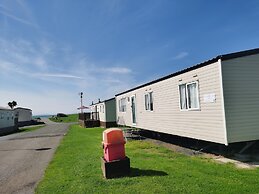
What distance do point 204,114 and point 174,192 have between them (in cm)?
440

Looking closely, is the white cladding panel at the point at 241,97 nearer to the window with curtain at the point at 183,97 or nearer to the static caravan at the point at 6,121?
the window with curtain at the point at 183,97

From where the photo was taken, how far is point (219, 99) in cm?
818

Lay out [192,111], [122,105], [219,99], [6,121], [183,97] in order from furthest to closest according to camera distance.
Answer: [6,121]
[122,105]
[183,97]
[192,111]
[219,99]

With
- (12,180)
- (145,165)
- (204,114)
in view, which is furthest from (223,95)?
(12,180)

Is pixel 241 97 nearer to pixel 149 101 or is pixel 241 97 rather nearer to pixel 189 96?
pixel 189 96

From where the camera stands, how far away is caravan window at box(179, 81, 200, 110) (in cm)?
962

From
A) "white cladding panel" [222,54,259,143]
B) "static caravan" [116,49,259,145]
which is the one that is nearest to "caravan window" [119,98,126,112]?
"static caravan" [116,49,259,145]

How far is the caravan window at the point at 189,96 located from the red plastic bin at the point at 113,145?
3.80m

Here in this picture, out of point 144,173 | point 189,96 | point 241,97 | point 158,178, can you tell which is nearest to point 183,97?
point 189,96

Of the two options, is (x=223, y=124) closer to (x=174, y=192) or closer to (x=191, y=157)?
(x=191, y=157)

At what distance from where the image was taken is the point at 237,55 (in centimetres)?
810

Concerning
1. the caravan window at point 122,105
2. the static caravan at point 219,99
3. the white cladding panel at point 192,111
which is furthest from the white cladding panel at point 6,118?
the static caravan at point 219,99

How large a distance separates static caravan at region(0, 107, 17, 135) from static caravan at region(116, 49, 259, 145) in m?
27.1

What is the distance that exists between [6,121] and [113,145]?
32.4 meters
